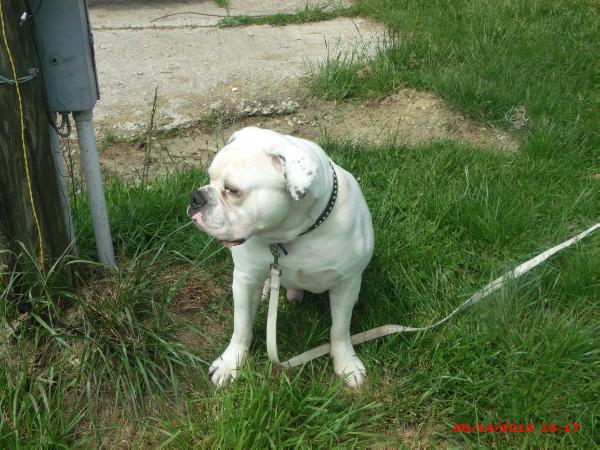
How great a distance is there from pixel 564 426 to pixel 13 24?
2.34m

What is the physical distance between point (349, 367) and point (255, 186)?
38.3 inches

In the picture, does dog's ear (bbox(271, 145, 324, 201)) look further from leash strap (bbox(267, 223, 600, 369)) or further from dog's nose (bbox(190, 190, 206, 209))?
leash strap (bbox(267, 223, 600, 369))

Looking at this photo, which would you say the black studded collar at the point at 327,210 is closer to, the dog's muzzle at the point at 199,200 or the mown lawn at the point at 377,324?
the dog's muzzle at the point at 199,200

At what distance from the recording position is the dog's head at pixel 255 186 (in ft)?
6.09

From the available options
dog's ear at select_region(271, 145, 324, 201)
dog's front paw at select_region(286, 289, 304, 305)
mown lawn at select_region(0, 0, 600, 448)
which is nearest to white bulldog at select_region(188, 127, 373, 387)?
dog's ear at select_region(271, 145, 324, 201)

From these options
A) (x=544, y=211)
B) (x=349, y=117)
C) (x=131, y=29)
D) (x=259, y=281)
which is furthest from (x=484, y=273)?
(x=131, y=29)

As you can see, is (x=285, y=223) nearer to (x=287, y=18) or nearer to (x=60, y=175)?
(x=60, y=175)

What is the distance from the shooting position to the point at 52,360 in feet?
7.72

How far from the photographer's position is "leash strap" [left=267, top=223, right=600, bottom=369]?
227cm

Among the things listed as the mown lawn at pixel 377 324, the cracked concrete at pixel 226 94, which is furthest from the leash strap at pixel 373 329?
the cracked concrete at pixel 226 94

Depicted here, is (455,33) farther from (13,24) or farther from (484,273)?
(13,24)

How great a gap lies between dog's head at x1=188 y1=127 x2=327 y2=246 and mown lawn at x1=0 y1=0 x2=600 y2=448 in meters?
0.64

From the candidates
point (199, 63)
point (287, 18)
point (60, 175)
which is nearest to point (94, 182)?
point (60, 175)

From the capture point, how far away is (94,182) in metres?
2.62
